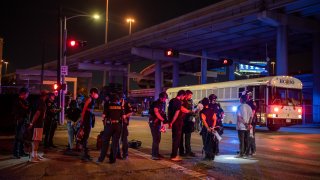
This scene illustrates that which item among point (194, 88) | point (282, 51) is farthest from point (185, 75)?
point (194, 88)

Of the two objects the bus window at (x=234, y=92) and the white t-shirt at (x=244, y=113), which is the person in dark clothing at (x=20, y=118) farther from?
the bus window at (x=234, y=92)

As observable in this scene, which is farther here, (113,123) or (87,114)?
(87,114)

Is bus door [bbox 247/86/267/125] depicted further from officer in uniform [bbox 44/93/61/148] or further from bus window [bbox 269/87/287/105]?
officer in uniform [bbox 44/93/61/148]

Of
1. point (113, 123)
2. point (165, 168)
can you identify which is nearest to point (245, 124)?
point (165, 168)

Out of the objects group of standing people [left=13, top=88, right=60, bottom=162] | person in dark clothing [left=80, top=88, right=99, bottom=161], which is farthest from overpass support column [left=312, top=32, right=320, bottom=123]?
group of standing people [left=13, top=88, right=60, bottom=162]

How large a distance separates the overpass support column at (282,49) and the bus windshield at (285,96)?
14101 millimetres

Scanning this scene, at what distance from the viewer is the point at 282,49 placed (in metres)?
39.3

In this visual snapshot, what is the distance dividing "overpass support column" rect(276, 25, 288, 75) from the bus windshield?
14.1m

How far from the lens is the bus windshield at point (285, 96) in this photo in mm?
23938

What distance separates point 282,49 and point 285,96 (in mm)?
15905

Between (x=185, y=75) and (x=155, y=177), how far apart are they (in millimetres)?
84008

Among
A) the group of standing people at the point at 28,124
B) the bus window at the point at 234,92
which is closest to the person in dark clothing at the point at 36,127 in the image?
the group of standing people at the point at 28,124

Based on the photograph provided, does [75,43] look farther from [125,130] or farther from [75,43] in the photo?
[125,130]

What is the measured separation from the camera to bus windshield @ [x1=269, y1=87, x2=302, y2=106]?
2394 centimetres
